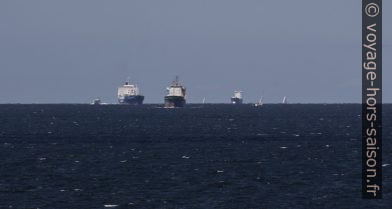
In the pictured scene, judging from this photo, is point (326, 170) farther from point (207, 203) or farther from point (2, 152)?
point (2, 152)

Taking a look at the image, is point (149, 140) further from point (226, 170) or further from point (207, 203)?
point (207, 203)

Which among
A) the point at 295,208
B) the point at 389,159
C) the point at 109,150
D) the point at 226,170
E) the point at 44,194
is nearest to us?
the point at 295,208

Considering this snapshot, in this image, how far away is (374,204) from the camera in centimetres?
6234

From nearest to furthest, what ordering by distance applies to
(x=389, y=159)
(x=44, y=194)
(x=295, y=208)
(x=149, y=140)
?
(x=295, y=208), (x=44, y=194), (x=389, y=159), (x=149, y=140)

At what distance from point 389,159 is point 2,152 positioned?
43.8 metres

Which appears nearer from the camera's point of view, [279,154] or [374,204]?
[374,204]

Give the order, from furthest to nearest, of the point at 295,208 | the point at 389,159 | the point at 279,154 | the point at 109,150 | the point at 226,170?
1. the point at 109,150
2. the point at 279,154
3. the point at 389,159
4. the point at 226,170
5. the point at 295,208

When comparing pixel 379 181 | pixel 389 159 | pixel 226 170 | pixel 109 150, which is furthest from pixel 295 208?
pixel 109 150

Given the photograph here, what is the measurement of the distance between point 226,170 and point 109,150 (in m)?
30.8

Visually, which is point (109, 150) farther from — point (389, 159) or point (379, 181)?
point (379, 181)

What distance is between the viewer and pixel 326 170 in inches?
3356

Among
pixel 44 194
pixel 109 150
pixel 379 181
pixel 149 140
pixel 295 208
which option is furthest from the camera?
pixel 149 140

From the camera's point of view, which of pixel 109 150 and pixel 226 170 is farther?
pixel 109 150

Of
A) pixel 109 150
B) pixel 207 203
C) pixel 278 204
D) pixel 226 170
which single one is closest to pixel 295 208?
pixel 278 204
